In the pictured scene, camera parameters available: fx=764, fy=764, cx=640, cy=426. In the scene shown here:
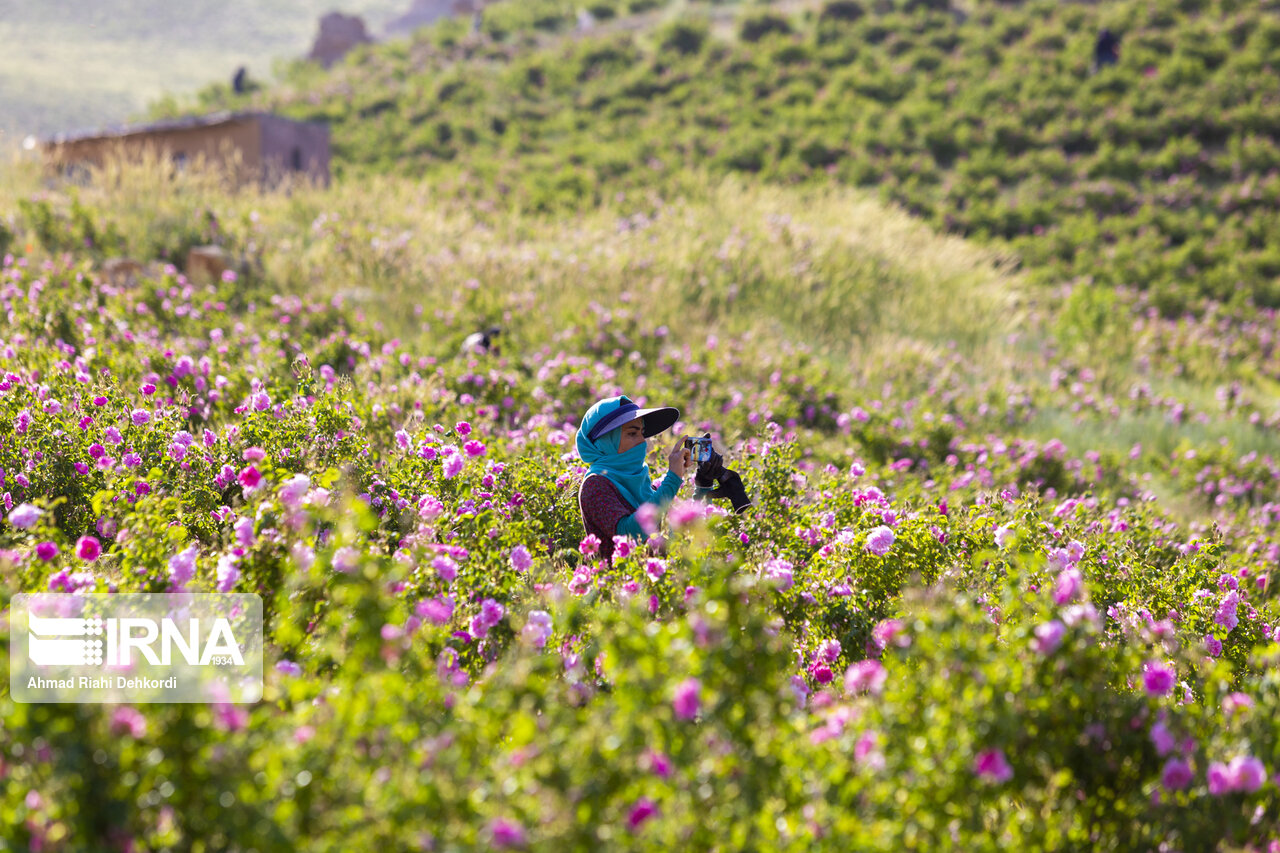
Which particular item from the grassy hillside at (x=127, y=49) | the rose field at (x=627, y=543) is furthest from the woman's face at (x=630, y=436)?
the grassy hillside at (x=127, y=49)

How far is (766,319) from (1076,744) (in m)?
6.67

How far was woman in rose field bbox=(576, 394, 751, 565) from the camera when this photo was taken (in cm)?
354

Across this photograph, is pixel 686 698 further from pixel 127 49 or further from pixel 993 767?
pixel 127 49

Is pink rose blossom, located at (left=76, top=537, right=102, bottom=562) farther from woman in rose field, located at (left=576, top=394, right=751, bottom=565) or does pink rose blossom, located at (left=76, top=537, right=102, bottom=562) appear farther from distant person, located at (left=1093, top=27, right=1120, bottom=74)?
A: distant person, located at (left=1093, top=27, right=1120, bottom=74)

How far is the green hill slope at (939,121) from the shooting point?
45.6 feet

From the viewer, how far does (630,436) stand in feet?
11.9

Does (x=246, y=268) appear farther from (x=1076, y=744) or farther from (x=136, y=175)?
(x=1076, y=744)

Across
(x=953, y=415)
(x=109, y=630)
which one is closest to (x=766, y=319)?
(x=953, y=415)

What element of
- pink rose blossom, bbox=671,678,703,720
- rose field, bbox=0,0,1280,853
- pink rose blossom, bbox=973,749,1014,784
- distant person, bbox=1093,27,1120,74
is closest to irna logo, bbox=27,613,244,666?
rose field, bbox=0,0,1280,853

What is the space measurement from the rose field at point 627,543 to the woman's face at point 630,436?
1.18 ft

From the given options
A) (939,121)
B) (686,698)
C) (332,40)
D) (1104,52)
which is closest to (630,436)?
(686,698)

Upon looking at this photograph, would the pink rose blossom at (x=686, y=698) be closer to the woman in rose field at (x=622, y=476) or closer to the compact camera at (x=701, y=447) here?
the woman in rose field at (x=622, y=476)

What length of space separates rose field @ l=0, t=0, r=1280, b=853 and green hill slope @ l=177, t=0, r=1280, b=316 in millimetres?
4122

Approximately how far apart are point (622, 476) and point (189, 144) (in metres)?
15.5
